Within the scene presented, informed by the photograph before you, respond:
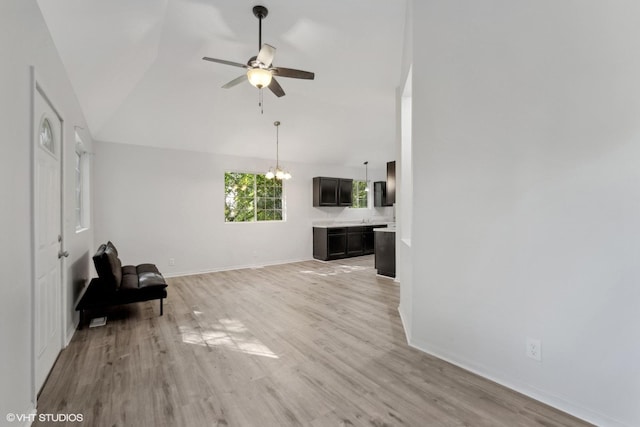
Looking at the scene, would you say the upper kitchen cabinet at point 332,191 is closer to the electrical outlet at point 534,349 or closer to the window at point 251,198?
the window at point 251,198

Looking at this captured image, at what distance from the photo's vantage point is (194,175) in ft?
19.7

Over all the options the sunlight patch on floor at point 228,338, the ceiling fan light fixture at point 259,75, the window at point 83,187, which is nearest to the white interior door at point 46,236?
the sunlight patch on floor at point 228,338

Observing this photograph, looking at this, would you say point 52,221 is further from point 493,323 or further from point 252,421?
point 493,323

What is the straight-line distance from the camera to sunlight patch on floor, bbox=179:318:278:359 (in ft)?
9.05

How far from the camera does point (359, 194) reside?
30.2 ft

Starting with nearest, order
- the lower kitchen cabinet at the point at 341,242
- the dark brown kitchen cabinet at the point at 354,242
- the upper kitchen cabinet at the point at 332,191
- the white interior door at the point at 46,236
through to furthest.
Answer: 1. the white interior door at the point at 46,236
2. the lower kitchen cabinet at the point at 341,242
3. the upper kitchen cabinet at the point at 332,191
4. the dark brown kitchen cabinet at the point at 354,242

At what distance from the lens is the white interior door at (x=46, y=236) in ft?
6.55

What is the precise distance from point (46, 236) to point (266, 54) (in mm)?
2377

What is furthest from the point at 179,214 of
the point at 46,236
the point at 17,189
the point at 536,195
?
the point at 536,195

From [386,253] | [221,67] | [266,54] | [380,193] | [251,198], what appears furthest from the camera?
[380,193]

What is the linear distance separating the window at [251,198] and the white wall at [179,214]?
0.18m

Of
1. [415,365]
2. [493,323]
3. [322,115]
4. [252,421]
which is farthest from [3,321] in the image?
[322,115]

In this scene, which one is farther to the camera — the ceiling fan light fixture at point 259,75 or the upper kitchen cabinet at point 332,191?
the upper kitchen cabinet at point 332,191

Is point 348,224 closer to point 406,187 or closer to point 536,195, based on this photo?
point 406,187
